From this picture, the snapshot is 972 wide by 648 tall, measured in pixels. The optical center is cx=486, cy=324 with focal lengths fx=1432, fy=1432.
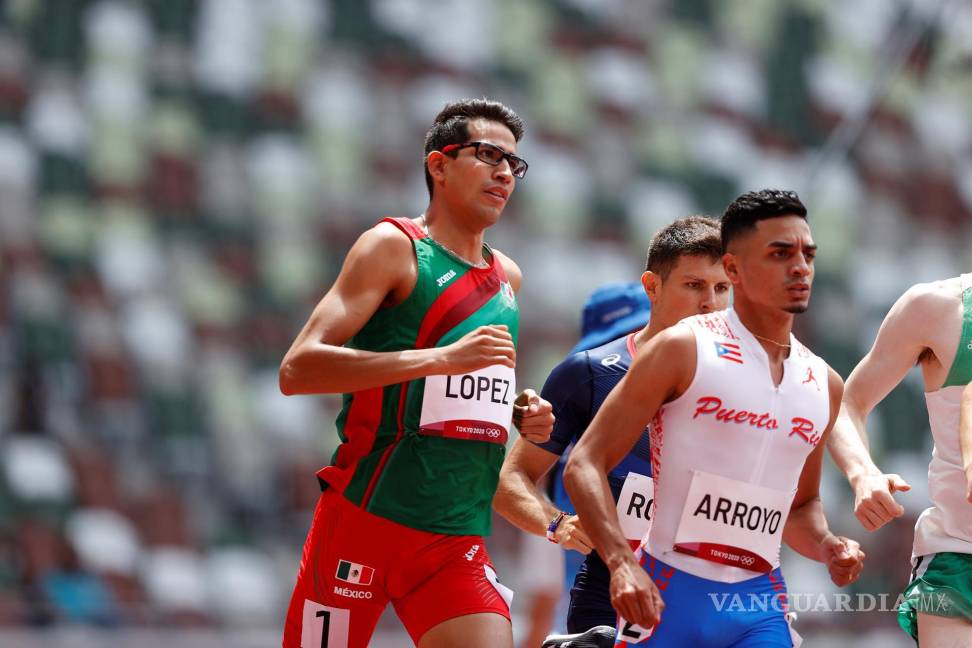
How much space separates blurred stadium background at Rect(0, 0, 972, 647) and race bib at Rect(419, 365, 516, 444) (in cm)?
581

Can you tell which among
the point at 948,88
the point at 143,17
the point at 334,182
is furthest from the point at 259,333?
the point at 948,88

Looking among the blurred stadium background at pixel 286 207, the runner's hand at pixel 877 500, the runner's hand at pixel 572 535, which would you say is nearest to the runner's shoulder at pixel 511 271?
the runner's hand at pixel 572 535

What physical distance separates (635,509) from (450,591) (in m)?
0.68

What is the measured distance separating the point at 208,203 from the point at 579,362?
9.09 m

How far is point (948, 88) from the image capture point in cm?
1889

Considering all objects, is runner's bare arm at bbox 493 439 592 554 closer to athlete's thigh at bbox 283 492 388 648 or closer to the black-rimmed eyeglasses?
athlete's thigh at bbox 283 492 388 648

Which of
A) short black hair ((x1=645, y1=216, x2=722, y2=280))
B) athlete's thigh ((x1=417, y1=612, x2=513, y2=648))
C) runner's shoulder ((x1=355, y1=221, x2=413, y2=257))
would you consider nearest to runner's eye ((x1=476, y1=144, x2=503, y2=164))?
runner's shoulder ((x1=355, y1=221, x2=413, y2=257))

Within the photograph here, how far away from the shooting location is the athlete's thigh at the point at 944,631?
4176mm

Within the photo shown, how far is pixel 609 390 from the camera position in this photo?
4.79 metres

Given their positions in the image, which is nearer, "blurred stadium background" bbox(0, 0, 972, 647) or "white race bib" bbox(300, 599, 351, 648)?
"white race bib" bbox(300, 599, 351, 648)

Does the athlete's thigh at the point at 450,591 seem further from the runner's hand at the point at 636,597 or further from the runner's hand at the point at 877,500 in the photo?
the runner's hand at the point at 877,500

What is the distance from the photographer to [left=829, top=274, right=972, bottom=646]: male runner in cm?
423

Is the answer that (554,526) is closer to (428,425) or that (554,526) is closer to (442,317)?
(428,425)

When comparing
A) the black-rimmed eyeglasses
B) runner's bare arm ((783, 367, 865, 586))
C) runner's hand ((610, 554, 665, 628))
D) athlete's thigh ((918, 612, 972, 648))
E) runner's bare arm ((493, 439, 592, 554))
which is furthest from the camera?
the black-rimmed eyeglasses
